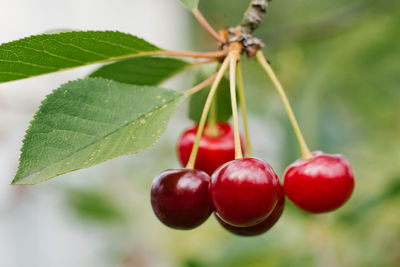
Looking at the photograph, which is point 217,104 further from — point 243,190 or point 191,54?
point 243,190

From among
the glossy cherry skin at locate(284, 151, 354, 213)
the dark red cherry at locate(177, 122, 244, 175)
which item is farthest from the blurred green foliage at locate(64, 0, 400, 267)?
the glossy cherry skin at locate(284, 151, 354, 213)

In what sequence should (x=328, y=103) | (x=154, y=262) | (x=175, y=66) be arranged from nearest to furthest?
(x=175, y=66) < (x=328, y=103) < (x=154, y=262)

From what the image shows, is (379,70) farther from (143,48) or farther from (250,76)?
(143,48)

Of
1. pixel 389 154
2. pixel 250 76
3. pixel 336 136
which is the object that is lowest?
pixel 336 136

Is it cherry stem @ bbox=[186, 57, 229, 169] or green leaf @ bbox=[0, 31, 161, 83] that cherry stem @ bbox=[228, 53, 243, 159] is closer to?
cherry stem @ bbox=[186, 57, 229, 169]

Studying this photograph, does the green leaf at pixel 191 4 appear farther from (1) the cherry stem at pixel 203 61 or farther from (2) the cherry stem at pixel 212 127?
(2) the cherry stem at pixel 212 127

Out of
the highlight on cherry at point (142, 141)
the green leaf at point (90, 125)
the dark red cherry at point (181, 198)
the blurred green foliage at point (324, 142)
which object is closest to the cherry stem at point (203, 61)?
the highlight on cherry at point (142, 141)

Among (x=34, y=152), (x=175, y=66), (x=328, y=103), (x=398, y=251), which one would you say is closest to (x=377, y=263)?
(x=398, y=251)
